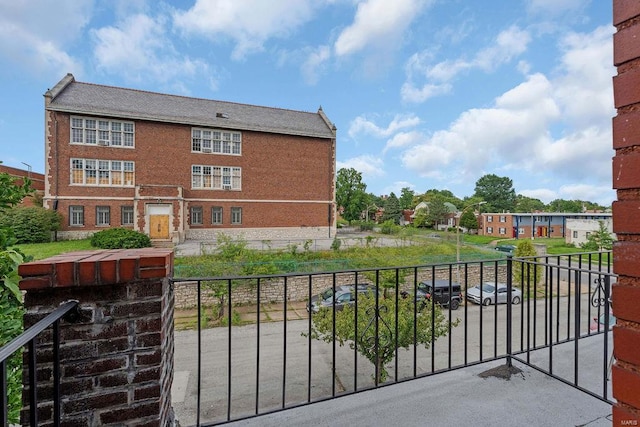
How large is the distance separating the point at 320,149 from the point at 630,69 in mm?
22727

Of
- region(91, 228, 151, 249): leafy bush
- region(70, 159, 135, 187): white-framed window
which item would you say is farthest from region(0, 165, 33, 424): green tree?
region(70, 159, 135, 187): white-framed window

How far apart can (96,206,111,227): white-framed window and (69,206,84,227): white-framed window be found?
0.80 meters

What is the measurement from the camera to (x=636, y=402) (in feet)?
2.82

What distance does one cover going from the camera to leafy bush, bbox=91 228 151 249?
1473 centimetres

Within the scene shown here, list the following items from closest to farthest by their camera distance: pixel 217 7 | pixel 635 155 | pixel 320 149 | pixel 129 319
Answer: pixel 635 155, pixel 129 319, pixel 217 7, pixel 320 149

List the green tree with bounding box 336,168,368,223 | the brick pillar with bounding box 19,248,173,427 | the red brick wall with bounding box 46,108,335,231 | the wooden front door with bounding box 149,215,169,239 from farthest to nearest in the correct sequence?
the green tree with bounding box 336,168,368,223 < the wooden front door with bounding box 149,215,169,239 < the red brick wall with bounding box 46,108,335,231 < the brick pillar with bounding box 19,248,173,427

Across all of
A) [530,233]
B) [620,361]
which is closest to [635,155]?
[620,361]

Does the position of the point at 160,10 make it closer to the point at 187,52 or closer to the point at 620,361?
the point at 187,52

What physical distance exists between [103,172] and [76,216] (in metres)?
2.97

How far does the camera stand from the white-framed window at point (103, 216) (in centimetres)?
1769

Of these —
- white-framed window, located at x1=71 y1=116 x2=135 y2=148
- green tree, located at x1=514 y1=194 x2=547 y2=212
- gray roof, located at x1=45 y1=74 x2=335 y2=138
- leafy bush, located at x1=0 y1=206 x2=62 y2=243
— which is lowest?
leafy bush, located at x1=0 y1=206 x2=62 y2=243

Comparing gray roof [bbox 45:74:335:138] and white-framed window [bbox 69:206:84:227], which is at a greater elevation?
gray roof [bbox 45:74:335:138]

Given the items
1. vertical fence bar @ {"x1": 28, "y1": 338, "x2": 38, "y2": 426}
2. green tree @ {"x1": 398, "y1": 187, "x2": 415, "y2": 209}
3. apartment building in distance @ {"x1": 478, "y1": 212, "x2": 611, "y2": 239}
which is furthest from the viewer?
green tree @ {"x1": 398, "y1": 187, "x2": 415, "y2": 209}

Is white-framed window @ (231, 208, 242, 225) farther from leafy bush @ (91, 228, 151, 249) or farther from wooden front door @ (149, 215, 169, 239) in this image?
leafy bush @ (91, 228, 151, 249)
